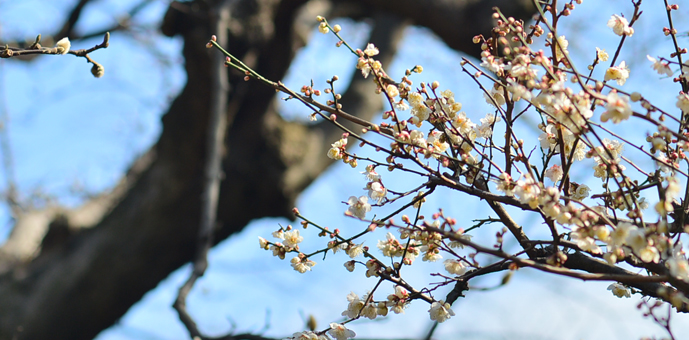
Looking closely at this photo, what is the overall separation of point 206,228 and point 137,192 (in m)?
1.11

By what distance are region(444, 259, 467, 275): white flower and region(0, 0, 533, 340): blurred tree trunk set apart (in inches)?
77.4

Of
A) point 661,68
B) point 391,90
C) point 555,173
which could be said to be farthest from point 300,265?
point 661,68

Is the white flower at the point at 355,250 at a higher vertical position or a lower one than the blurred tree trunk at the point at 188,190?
lower

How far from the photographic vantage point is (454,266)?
110 centimetres

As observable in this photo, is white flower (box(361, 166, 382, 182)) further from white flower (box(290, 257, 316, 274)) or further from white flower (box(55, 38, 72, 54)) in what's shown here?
white flower (box(55, 38, 72, 54))

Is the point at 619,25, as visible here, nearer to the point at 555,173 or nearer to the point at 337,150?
the point at 555,173

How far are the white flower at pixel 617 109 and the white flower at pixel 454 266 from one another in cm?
43

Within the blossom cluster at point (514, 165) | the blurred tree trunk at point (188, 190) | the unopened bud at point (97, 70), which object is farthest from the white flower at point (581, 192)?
the blurred tree trunk at point (188, 190)

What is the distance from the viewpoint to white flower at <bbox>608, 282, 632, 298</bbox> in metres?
1.12

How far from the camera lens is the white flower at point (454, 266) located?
110 centimetres

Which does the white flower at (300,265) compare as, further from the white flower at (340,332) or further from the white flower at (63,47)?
the white flower at (63,47)

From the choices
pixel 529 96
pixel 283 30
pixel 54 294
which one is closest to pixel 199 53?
pixel 283 30

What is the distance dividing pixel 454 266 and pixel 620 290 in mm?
364

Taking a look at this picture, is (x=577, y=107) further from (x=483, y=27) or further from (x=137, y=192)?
(x=137, y=192)
